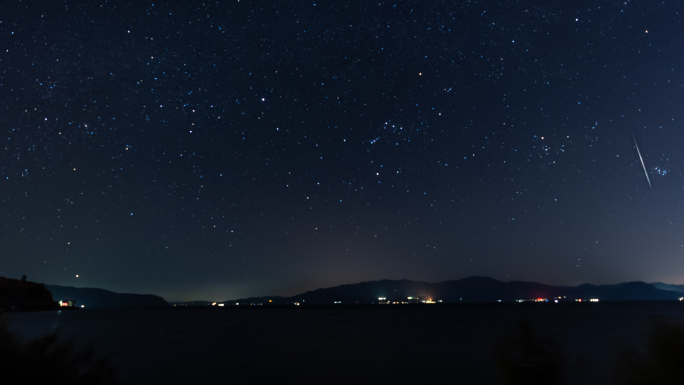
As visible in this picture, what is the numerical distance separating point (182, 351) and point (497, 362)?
26.5m

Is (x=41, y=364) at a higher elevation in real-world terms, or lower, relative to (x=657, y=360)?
higher

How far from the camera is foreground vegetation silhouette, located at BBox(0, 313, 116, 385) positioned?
24.7ft

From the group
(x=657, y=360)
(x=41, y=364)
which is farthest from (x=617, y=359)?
(x=41, y=364)

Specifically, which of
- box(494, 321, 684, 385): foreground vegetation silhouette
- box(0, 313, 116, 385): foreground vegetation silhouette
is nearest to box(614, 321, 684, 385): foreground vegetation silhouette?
box(494, 321, 684, 385): foreground vegetation silhouette

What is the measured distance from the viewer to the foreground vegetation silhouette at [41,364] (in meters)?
7.52

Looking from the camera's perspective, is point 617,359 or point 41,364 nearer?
point 617,359

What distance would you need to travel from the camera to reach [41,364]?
7988 mm

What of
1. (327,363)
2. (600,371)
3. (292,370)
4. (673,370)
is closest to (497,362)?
(673,370)

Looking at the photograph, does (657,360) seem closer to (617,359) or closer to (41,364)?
(617,359)

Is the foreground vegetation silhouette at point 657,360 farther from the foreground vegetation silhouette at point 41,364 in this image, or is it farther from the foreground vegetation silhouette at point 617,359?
the foreground vegetation silhouette at point 41,364

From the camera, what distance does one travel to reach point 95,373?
8930mm

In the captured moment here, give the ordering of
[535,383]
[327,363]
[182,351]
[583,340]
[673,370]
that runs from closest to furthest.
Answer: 1. [673,370]
2. [535,383]
3. [327,363]
4. [182,351]
5. [583,340]

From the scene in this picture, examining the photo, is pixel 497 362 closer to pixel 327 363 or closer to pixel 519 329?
pixel 519 329

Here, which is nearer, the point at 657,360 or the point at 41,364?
the point at 657,360
